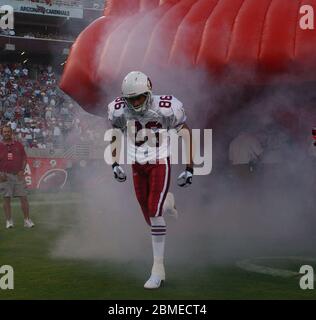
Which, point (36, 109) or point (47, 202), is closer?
point (47, 202)

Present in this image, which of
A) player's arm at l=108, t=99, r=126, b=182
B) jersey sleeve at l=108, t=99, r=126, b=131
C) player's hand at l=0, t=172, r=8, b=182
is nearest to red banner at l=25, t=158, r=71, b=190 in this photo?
player's hand at l=0, t=172, r=8, b=182

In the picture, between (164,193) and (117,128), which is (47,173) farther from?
(164,193)

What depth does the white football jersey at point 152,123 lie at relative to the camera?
361cm

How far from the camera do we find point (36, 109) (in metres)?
13.8

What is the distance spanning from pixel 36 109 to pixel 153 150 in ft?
34.7

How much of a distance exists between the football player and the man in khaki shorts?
2939mm

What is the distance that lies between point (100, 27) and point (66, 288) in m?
2.80

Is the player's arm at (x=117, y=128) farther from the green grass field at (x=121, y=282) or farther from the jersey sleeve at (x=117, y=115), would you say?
the green grass field at (x=121, y=282)

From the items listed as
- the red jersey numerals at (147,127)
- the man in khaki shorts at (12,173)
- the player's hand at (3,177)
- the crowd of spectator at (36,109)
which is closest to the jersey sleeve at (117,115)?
the red jersey numerals at (147,127)

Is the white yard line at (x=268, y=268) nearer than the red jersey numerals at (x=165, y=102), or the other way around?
the red jersey numerals at (x=165, y=102)

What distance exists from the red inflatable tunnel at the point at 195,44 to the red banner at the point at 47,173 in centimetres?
592

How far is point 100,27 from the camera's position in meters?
5.49

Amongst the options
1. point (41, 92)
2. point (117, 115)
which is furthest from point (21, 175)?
point (41, 92)

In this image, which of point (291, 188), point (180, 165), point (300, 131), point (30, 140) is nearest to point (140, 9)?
point (180, 165)
